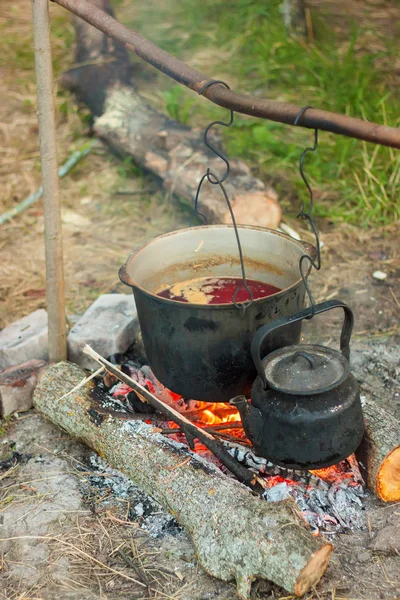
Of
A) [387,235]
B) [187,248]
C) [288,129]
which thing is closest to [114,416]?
[187,248]

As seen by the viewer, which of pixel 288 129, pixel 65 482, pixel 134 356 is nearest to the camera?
pixel 65 482

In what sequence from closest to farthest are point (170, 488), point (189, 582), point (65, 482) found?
1. point (189, 582)
2. point (170, 488)
3. point (65, 482)

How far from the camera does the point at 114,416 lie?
10.3ft

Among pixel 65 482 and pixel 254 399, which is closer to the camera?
pixel 254 399

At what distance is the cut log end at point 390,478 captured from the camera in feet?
9.33

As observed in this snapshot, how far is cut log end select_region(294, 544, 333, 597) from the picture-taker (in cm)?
234

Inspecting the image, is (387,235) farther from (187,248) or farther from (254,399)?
(254,399)

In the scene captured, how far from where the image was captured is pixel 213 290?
11.2 feet

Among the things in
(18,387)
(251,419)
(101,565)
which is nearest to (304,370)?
(251,419)

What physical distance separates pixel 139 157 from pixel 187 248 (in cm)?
240

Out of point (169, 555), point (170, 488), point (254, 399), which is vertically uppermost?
point (254, 399)

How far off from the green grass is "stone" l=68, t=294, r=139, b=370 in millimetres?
2145

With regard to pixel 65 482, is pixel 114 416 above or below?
above

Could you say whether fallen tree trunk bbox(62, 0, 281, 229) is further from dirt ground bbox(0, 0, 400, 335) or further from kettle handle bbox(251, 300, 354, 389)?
kettle handle bbox(251, 300, 354, 389)
